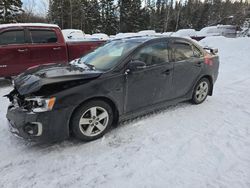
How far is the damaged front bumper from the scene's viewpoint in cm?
282

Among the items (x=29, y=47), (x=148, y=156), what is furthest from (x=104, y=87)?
(x=29, y=47)

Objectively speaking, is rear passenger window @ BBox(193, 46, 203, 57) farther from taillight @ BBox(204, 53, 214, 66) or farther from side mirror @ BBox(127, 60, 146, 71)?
side mirror @ BBox(127, 60, 146, 71)

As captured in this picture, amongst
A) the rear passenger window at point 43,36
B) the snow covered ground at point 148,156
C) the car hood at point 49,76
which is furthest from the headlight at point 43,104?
the rear passenger window at point 43,36

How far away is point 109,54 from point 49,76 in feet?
4.17

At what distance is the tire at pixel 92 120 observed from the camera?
3.10 m

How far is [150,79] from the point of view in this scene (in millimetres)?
3797

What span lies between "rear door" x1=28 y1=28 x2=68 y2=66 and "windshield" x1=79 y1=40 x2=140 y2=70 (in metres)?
3.01

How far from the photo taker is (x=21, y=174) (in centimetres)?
262

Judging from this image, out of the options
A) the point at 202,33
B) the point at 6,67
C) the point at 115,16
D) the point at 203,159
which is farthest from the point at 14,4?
the point at 203,159

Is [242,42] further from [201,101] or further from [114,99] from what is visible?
[114,99]

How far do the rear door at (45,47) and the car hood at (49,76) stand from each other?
329cm

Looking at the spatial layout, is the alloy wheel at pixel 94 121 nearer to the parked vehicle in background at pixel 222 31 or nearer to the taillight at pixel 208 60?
the taillight at pixel 208 60

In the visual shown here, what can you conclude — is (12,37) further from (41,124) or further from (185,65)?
(185,65)

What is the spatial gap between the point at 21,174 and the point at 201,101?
388cm
